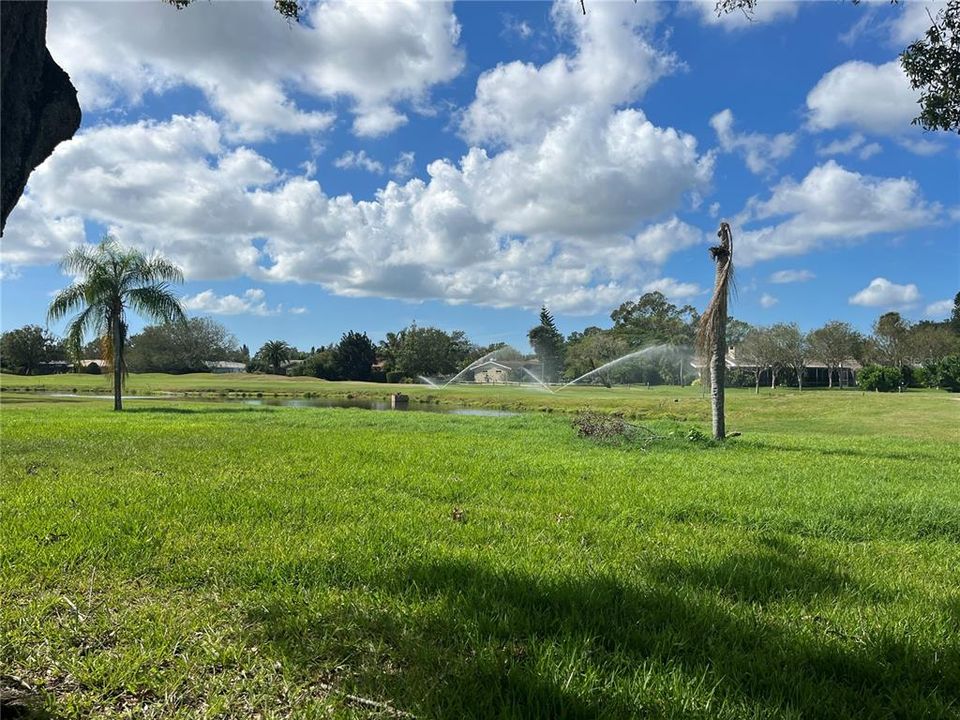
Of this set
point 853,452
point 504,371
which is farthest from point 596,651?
point 504,371

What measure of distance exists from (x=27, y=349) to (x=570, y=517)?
291 feet

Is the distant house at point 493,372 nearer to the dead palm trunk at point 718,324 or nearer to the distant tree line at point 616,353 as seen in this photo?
the distant tree line at point 616,353

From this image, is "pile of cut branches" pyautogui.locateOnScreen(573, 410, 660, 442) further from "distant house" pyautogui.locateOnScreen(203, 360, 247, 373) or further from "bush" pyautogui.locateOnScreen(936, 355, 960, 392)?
"distant house" pyautogui.locateOnScreen(203, 360, 247, 373)

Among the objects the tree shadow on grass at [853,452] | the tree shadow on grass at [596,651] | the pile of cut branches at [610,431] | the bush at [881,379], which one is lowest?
the tree shadow on grass at [853,452]

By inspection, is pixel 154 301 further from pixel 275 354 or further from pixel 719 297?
pixel 275 354

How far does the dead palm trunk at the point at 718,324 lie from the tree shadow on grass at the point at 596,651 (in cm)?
958

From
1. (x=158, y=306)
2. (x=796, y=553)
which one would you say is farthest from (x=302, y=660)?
(x=158, y=306)

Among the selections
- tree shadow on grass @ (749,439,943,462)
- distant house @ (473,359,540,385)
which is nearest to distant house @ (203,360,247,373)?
distant house @ (473,359,540,385)

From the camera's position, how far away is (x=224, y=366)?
104625 millimetres

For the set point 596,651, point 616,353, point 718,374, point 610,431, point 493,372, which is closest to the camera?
point 596,651

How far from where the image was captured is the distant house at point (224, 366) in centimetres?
10014

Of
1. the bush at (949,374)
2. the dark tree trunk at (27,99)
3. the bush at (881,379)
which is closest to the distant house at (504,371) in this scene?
the bush at (881,379)

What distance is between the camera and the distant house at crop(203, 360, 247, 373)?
10014 centimetres

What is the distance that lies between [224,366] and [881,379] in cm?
9540
